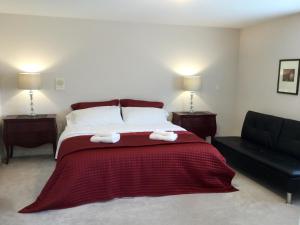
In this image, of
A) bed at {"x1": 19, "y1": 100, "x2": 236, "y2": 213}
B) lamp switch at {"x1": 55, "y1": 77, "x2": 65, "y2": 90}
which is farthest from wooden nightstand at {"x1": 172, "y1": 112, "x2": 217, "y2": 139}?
lamp switch at {"x1": 55, "y1": 77, "x2": 65, "y2": 90}

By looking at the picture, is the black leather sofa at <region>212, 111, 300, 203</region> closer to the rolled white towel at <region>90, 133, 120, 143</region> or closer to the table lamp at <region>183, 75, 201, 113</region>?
the table lamp at <region>183, 75, 201, 113</region>

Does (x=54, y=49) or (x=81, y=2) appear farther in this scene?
(x=54, y=49)

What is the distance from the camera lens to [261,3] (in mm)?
3482

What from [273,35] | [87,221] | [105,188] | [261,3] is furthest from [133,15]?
[87,221]

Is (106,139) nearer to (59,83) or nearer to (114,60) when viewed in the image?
(59,83)

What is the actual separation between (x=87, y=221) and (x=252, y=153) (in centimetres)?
224

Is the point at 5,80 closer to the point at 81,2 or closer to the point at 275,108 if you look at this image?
the point at 81,2

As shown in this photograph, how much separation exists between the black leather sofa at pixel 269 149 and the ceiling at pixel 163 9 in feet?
4.93

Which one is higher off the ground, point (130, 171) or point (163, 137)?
point (163, 137)

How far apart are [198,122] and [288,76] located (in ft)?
5.28

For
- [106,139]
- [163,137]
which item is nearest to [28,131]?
[106,139]

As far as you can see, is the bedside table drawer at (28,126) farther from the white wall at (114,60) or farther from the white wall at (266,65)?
the white wall at (266,65)

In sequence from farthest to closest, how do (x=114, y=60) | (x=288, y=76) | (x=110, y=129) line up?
(x=114, y=60) → (x=288, y=76) → (x=110, y=129)

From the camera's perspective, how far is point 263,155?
3652mm
